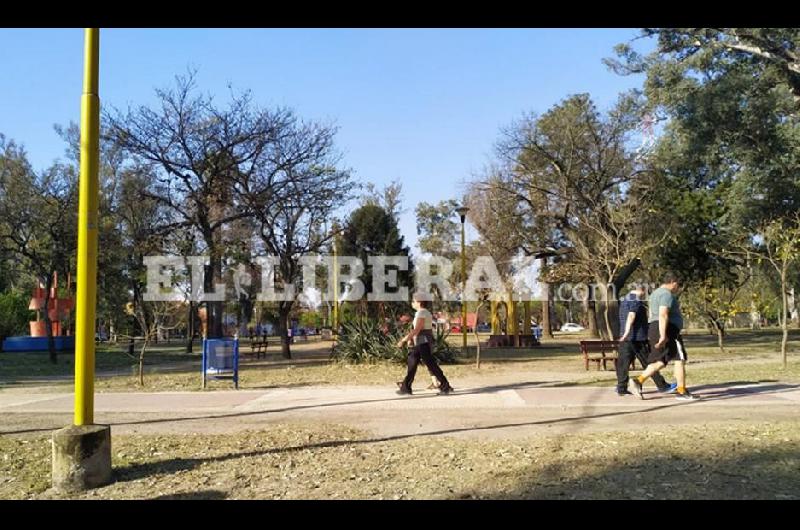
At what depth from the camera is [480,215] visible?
37.3m

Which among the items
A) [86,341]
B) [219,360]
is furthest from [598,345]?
[86,341]

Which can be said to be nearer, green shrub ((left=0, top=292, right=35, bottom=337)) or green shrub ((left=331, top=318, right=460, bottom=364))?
green shrub ((left=331, top=318, right=460, bottom=364))

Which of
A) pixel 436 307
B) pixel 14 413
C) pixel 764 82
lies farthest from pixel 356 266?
pixel 14 413

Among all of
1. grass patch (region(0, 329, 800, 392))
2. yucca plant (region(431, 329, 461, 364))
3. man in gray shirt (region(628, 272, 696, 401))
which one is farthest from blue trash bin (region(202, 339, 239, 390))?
man in gray shirt (region(628, 272, 696, 401))

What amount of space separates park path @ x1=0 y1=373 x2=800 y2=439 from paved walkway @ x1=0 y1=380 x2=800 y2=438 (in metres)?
0.01

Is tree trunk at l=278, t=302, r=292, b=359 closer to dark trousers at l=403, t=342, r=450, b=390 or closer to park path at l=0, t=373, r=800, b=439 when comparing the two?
park path at l=0, t=373, r=800, b=439

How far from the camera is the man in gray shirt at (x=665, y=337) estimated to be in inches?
399

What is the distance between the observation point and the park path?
8500 mm

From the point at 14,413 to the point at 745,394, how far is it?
1151 cm

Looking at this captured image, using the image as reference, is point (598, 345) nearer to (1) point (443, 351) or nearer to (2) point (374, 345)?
(1) point (443, 351)

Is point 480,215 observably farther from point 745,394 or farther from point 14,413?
point 14,413

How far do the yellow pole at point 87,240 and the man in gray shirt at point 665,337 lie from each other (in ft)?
25.3

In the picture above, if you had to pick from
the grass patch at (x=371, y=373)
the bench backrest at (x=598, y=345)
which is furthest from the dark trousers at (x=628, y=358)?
the bench backrest at (x=598, y=345)

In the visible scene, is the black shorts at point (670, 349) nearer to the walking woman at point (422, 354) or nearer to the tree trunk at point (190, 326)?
the walking woman at point (422, 354)
